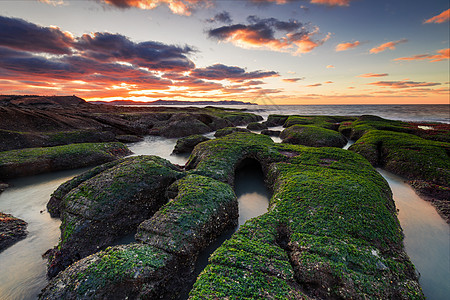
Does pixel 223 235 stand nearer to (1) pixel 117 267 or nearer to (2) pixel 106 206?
(1) pixel 117 267

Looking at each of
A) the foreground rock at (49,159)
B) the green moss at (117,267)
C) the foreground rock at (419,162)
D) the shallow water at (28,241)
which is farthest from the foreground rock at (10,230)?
the foreground rock at (419,162)

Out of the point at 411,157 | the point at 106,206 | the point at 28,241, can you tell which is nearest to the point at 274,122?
the point at 411,157

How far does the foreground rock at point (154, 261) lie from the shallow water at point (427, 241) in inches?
280

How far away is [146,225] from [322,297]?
5397mm

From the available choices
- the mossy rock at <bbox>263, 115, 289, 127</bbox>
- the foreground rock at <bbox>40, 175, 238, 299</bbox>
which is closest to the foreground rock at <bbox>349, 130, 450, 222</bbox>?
the foreground rock at <bbox>40, 175, 238, 299</bbox>

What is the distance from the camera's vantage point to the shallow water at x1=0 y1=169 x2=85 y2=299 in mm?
5469

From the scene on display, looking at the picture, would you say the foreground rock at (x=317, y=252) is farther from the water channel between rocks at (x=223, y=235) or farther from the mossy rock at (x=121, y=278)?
the water channel between rocks at (x=223, y=235)

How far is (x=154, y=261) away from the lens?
495 cm

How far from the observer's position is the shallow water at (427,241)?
577 centimetres

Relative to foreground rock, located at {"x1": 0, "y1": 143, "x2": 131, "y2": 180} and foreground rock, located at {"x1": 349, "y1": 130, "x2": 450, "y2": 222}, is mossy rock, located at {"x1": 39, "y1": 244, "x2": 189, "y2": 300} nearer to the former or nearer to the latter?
foreground rock, located at {"x1": 0, "y1": 143, "x2": 131, "y2": 180}

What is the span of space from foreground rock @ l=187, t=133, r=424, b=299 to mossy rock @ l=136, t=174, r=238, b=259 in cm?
102

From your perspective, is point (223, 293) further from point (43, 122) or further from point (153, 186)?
point (43, 122)

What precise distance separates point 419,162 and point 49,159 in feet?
95.2

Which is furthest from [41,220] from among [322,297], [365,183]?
A: [365,183]
